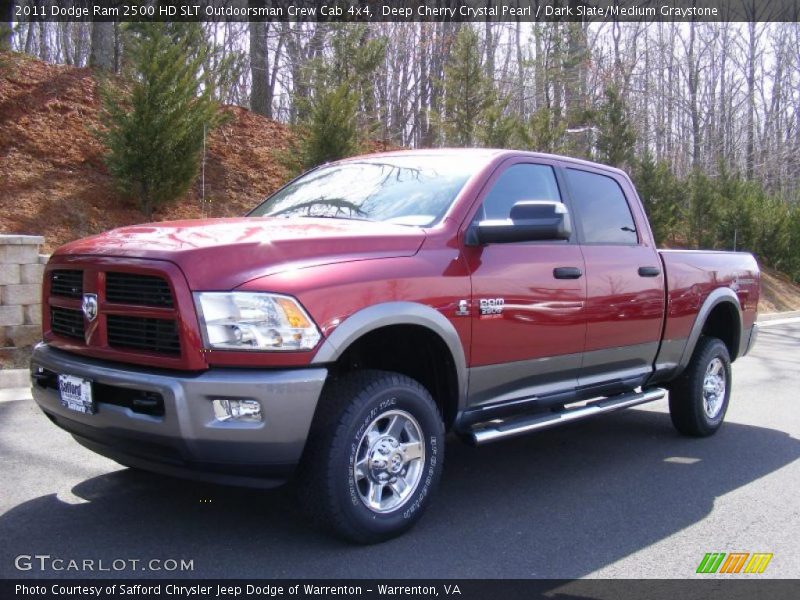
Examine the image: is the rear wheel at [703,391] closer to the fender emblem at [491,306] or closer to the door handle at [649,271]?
the door handle at [649,271]

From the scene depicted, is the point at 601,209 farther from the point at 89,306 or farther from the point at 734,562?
the point at 89,306

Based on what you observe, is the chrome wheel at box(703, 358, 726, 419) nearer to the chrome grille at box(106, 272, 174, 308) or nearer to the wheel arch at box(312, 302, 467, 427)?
the wheel arch at box(312, 302, 467, 427)

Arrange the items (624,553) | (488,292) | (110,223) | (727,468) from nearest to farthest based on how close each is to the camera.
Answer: (624,553) → (488,292) → (727,468) → (110,223)

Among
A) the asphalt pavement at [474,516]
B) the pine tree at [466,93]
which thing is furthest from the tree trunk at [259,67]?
the asphalt pavement at [474,516]

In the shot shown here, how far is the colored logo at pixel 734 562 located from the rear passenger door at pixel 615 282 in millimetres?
1430

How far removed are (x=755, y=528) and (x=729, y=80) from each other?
151ft

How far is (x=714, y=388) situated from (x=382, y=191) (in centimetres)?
352

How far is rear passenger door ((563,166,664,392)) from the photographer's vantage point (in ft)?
16.8

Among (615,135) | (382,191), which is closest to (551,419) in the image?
(382,191)

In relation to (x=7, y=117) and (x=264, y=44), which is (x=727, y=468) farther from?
(x=264, y=44)

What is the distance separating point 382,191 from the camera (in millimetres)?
4770

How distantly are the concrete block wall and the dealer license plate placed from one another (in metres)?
4.99

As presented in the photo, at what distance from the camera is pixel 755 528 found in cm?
439

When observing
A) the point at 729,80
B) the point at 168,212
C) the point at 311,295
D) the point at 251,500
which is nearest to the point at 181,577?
the point at 251,500
